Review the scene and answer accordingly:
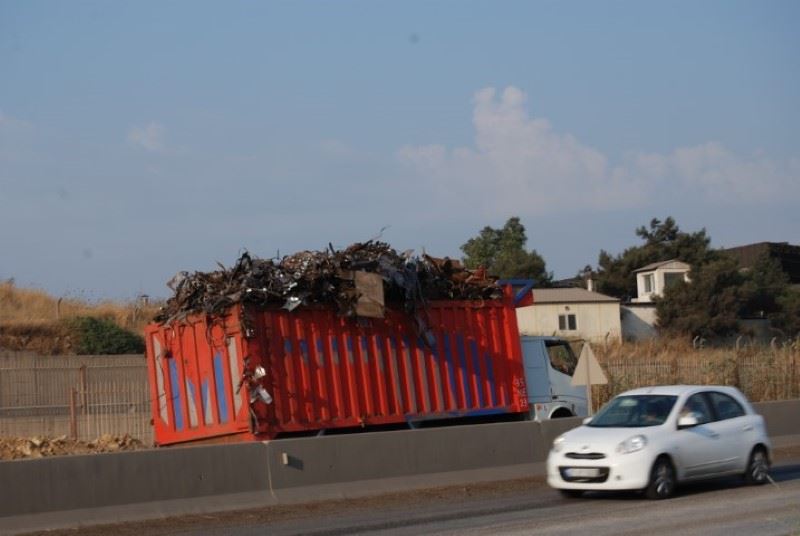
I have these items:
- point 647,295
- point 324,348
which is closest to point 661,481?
point 324,348

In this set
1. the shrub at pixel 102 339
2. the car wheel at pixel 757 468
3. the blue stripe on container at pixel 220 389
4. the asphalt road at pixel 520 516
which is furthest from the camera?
the shrub at pixel 102 339

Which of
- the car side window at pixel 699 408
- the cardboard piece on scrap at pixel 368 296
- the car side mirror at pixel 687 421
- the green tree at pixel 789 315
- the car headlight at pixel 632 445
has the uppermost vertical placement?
the green tree at pixel 789 315

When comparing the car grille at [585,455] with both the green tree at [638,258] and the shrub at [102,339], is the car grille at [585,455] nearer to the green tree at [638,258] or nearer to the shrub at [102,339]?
the shrub at [102,339]

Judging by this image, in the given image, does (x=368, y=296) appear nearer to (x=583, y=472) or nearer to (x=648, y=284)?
(x=583, y=472)

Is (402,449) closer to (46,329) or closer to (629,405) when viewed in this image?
(629,405)

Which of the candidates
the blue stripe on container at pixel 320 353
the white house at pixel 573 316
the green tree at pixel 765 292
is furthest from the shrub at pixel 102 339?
the green tree at pixel 765 292

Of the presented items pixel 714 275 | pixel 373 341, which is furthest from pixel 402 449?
pixel 714 275

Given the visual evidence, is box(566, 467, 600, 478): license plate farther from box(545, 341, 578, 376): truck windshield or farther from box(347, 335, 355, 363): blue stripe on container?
box(545, 341, 578, 376): truck windshield

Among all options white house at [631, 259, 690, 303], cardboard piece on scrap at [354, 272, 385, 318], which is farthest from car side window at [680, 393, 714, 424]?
white house at [631, 259, 690, 303]

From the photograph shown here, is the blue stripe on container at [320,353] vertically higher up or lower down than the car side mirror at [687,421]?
higher up

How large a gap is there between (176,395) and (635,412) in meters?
7.21

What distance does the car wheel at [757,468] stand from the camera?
15492mm

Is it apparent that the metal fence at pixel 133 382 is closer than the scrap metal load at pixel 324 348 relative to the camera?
No

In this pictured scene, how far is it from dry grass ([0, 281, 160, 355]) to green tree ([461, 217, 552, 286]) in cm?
2787
